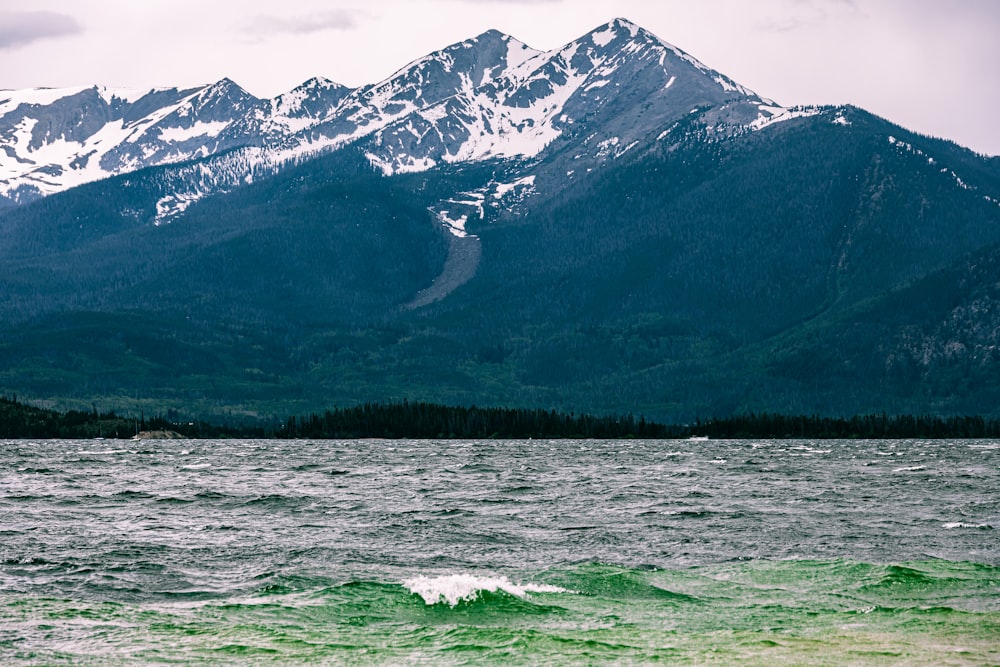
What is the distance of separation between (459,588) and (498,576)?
8.04 metres

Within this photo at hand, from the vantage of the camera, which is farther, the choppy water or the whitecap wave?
the whitecap wave

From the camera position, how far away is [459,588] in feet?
174

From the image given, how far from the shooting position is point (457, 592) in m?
53.0

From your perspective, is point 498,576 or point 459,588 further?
point 498,576

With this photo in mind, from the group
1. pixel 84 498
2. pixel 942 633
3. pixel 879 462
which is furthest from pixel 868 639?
pixel 879 462

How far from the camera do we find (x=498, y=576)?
61062 millimetres

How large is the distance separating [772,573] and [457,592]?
615 inches

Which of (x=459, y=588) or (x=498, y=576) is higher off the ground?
(x=459, y=588)

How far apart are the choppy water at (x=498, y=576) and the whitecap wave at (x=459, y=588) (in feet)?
0.39

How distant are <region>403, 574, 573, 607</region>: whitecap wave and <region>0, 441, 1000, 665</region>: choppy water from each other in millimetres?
119

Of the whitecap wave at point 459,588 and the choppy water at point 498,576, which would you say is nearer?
the choppy water at point 498,576

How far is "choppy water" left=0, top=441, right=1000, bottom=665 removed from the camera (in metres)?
44.3

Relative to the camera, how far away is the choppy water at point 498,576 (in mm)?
44312

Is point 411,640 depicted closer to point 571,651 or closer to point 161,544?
point 571,651
